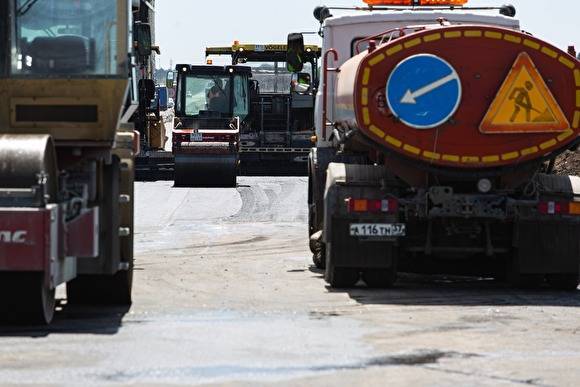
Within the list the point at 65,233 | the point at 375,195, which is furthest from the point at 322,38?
the point at 65,233

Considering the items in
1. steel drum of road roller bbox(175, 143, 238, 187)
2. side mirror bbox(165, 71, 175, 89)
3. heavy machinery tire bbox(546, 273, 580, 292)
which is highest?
side mirror bbox(165, 71, 175, 89)

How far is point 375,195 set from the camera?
1241 centimetres

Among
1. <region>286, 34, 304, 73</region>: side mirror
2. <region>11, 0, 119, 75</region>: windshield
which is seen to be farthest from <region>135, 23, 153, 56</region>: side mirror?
<region>286, 34, 304, 73</region>: side mirror

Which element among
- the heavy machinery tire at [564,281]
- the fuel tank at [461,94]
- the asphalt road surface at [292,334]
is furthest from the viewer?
the heavy machinery tire at [564,281]

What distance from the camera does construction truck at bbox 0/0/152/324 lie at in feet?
31.1

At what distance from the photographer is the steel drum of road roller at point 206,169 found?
30.6 m

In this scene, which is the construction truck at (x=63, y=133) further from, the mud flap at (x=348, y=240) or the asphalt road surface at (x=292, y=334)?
the mud flap at (x=348, y=240)

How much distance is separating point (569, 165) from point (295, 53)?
14874mm

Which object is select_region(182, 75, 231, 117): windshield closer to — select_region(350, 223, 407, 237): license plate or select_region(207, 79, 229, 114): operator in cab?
select_region(207, 79, 229, 114): operator in cab

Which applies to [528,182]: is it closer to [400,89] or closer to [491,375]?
[400,89]

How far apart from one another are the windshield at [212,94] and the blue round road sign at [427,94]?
21.8 m

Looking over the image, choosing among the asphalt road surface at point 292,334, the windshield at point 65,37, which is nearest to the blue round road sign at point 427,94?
→ the asphalt road surface at point 292,334

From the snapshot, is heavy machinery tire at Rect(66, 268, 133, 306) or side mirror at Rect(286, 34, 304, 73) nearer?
heavy machinery tire at Rect(66, 268, 133, 306)

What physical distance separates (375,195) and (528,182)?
4.59 feet
